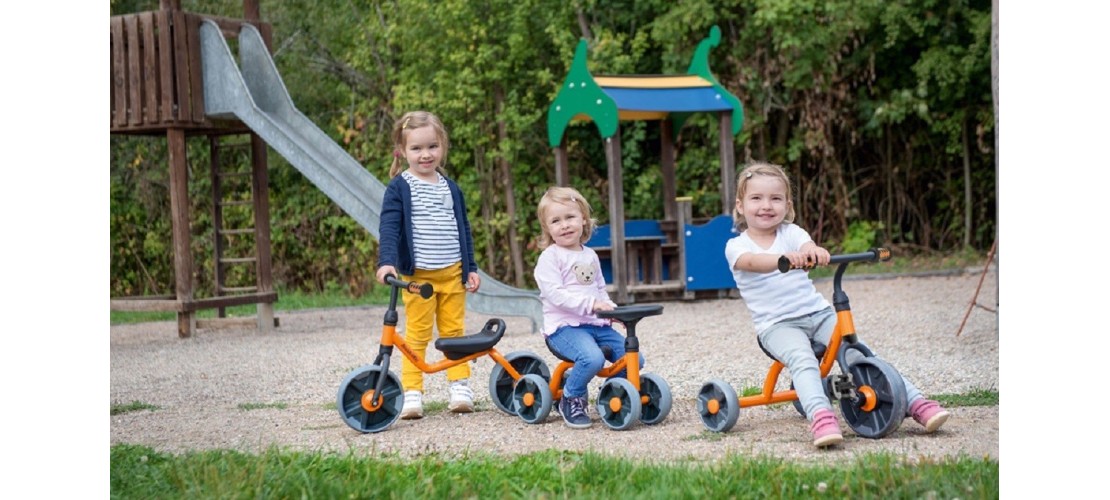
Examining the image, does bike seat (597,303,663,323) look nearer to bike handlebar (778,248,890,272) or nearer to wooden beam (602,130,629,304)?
bike handlebar (778,248,890,272)

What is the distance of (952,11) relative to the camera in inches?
535

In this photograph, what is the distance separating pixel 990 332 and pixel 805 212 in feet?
22.8

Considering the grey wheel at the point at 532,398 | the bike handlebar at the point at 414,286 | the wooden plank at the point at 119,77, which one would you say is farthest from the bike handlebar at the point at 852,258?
the wooden plank at the point at 119,77

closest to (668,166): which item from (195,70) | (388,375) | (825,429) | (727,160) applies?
(727,160)

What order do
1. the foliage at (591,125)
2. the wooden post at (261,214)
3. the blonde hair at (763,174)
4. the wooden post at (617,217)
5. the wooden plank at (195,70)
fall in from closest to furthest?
the blonde hair at (763,174) < the wooden plank at (195,70) < the wooden post at (261,214) < the wooden post at (617,217) < the foliage at (591,125)

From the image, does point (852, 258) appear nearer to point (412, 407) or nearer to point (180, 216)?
point (412, 407)

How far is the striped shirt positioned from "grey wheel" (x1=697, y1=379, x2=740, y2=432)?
1.31m

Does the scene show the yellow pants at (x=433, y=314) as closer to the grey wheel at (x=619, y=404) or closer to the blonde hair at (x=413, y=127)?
the blonde hair at (x=413, y=127)

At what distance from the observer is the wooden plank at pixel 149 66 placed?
8.98 metres

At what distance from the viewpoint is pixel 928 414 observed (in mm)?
4145

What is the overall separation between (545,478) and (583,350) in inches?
46.1

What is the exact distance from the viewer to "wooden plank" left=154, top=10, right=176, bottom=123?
8.95 metres

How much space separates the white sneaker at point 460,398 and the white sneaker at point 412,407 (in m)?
0.14

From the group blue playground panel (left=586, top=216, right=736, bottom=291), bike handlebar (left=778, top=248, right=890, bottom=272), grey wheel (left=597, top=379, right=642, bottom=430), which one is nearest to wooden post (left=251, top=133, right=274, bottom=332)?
blue playground panel (left=586, top=216, right=736, bottom=291)
